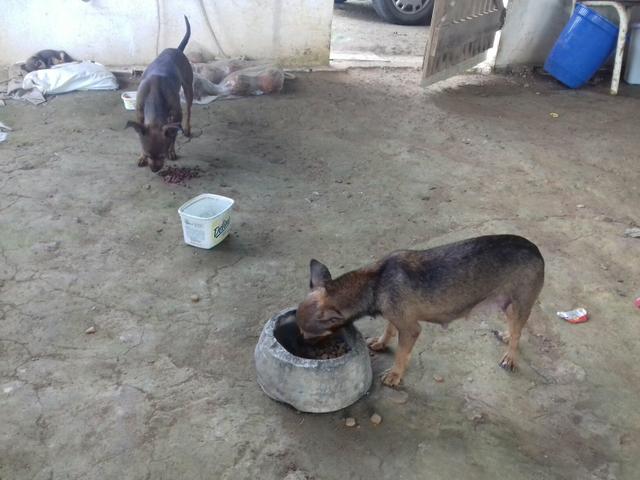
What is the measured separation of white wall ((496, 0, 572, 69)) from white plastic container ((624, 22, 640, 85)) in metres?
1.06

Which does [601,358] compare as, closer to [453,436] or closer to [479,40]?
[453,436]

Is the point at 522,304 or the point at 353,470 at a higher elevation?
the point at 522,304

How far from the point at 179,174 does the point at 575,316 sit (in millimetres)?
3892

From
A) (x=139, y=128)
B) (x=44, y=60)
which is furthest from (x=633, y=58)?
(x=44, y=60)

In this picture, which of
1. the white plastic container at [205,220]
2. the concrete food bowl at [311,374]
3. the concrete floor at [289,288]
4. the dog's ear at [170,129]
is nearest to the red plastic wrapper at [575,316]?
the concrete floor at [289,288]

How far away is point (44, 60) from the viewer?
762cm

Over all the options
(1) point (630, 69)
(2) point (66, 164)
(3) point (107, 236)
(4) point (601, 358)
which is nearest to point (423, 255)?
(4) point (601, 358)

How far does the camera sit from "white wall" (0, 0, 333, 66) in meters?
7.64

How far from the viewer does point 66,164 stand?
5.76 m

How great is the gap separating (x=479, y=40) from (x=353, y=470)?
7.58m

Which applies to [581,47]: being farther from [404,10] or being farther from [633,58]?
[404,10]

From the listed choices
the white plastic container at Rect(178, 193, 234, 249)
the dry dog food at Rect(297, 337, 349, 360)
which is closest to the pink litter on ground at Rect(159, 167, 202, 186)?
the white plastic container at Rect(178, 193, 234, 249)

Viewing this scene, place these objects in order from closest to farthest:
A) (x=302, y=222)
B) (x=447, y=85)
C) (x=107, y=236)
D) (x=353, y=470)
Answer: (x=353, y=470), (x=107, y=236), (x=302, y=222), (x=447, y=85)

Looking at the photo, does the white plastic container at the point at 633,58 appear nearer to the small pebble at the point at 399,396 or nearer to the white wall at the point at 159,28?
the white wall at the point at 159,28
